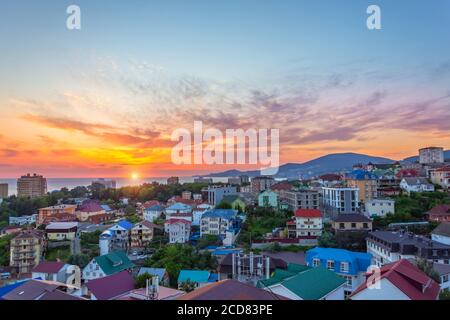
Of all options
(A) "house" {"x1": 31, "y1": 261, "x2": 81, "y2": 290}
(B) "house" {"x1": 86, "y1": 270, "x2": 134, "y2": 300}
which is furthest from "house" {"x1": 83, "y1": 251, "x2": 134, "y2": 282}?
(B) "house" {"x1": 86, "y1": 270, "x2": 134, "y2": 300}

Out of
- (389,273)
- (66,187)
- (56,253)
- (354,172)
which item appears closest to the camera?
(389,273)

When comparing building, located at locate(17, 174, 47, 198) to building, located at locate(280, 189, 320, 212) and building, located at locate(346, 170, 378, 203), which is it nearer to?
building, located at locate(280, 189, 320, 212)

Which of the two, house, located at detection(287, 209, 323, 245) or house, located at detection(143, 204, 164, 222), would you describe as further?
house, located at detection(143, 204, 164, 222)

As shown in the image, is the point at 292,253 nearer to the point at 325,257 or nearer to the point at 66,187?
the point at 325,257

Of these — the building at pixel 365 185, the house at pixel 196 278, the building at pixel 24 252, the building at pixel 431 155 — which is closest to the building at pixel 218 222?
the house at pixel 196 278

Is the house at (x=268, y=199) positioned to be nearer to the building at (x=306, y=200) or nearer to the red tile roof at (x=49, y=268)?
the building at (x=306, y=200)
